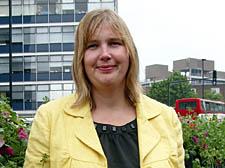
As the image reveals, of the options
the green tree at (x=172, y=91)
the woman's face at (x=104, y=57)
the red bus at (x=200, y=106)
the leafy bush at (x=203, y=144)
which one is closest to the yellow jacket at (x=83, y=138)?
the woman's face at (x=104, y=57)

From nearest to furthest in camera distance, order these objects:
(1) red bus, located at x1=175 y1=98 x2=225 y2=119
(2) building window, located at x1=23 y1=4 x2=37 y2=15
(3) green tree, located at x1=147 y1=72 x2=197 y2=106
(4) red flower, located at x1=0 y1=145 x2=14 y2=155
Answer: (4) red flower, located at x1=0 y1=145 x2=14 y2=155
(1) red bus, located at x1=175 y1=98 x2=225 y2=119
(2) building window, located at x1=23 y1=4 x2=37 y2=15
(3) green tree, located at x1=147 y1=72 x2=197 y2=106

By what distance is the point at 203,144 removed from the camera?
13.1 ft

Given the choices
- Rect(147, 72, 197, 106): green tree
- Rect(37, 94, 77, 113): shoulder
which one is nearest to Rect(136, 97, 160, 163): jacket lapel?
Rect(37, 94, 77, 113): shoulder

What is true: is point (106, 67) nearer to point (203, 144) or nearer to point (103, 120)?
point (103, 120)

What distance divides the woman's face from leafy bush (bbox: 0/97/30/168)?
624 mm

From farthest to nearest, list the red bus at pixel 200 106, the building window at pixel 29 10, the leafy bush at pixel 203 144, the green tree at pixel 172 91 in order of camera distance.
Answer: the green tree at pixel 172 91 < the building window at pixel 29 10 < the red bus at pixel 200 106 < the leafy bush at pixel 203 144

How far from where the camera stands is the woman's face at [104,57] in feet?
6.03

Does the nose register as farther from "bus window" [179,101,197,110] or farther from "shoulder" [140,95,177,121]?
"bus window" [179,101,197,110]

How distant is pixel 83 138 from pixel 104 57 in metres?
0.41

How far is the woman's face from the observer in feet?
6.03

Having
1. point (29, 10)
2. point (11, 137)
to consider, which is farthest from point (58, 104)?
point (29, 10)

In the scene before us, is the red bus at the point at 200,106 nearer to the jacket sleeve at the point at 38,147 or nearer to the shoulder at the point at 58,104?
the shoulder at the point at 58,104

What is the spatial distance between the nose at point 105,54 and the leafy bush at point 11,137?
2.29ft

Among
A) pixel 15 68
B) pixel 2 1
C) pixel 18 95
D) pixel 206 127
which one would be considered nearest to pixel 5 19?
pixel 2 1
